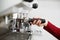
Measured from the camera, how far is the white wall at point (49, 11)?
4.20ft

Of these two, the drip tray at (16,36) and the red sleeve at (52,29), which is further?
the drip tray at (16,36)

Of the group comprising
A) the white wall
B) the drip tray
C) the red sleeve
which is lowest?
the drip tray

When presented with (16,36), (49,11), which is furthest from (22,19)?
(49,11)

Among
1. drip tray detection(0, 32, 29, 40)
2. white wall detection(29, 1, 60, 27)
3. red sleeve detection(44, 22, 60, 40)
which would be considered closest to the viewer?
red sleeve detection(44, 22, 60, 40)

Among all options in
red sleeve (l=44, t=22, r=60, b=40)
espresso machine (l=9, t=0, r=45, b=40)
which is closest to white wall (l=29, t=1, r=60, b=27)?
espresso machine (l=9, t=0, r=45, b=40)

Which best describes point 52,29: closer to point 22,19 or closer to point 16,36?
point 22,19

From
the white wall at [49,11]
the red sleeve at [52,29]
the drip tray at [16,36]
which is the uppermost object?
the white wall at [49,11]

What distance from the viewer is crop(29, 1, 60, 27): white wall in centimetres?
128

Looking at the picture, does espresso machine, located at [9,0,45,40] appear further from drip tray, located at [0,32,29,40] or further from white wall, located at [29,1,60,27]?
white wall, located at [29,1,60,27]

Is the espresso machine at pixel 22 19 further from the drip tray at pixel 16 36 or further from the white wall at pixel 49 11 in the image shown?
the white wall at pixel 49 11

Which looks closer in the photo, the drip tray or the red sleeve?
the red sleeve

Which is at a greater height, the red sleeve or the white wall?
the white wall

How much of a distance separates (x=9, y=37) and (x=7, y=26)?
0.10m

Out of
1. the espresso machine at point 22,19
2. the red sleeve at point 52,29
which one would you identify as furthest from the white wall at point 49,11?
the red sleeve at point 52,29
